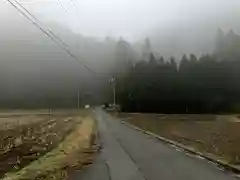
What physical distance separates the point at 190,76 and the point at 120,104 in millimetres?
22671

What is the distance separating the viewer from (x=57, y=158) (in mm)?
21656

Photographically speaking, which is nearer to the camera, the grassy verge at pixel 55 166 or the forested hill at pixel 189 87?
the grassy verge at pixel 55 166

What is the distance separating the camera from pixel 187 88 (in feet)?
364

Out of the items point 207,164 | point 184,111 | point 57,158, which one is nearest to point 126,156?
point 57,158

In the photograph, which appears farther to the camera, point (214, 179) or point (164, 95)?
point (164, 95)

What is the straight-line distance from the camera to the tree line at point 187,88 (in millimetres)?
108438

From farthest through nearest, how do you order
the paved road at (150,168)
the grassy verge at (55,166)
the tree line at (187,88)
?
the tree line at (187,88)
the grassy verge at (55,166)
the paved road at (150,168)

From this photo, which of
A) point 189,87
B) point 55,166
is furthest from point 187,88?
point 55,166

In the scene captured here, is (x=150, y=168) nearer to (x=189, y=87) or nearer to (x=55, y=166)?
(x=55, y=166)

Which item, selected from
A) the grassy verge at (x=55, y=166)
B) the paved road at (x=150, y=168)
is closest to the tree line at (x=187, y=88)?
the grassy verge at (x=55, y=166)

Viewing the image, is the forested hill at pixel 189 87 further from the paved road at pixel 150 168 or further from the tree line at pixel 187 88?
the paved road at pixel 150 168

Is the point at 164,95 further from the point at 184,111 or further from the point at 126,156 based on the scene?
the point at 126,156

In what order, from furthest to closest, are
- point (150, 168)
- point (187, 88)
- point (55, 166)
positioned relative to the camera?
point (187, 88)
point (55, 166)
point (150, 168)

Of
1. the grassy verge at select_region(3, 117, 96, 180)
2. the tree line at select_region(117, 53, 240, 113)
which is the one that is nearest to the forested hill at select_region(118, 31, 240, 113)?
the tree line at select_region(117, 53, 240, 113)
